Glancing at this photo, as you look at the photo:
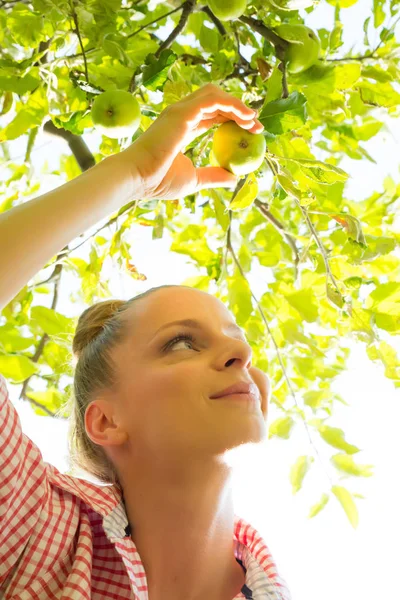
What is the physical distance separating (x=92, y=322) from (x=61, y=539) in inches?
17.9

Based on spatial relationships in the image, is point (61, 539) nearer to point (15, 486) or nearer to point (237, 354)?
point (15, 486)

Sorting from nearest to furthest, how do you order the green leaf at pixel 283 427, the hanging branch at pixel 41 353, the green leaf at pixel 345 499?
the green leaf at pixel 345 499, the green leaf at pixel 283 427, the hanging branch at pixel 41 353

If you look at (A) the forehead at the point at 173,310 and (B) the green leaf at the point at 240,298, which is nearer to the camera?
(A) the forehead at the point at 173,310

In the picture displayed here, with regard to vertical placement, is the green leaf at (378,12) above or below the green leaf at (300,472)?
above

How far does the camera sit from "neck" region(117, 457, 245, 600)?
35.8 inches

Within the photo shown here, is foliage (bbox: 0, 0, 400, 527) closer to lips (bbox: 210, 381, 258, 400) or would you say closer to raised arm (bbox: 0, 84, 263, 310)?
raised arm (bbox: 0, 84, 263, 310)

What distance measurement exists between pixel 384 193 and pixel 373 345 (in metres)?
0.44

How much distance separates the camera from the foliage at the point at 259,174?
1.02 metres

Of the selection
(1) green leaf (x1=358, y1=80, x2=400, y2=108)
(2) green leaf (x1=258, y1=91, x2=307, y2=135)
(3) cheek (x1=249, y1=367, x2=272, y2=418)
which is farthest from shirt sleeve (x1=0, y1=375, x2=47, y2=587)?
(1) green leaf (x1=358, y1=80, x2=400, y2=108)

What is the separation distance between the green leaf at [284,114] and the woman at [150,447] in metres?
0.03

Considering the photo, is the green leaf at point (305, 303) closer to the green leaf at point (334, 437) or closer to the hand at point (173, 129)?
the green leaf at point (334, 437)

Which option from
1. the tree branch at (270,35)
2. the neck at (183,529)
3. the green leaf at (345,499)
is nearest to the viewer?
the neck at (183,529)

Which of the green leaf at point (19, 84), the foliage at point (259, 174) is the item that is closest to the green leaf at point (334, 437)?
the foliage at point (259, 174)

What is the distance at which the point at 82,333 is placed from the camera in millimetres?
1234
